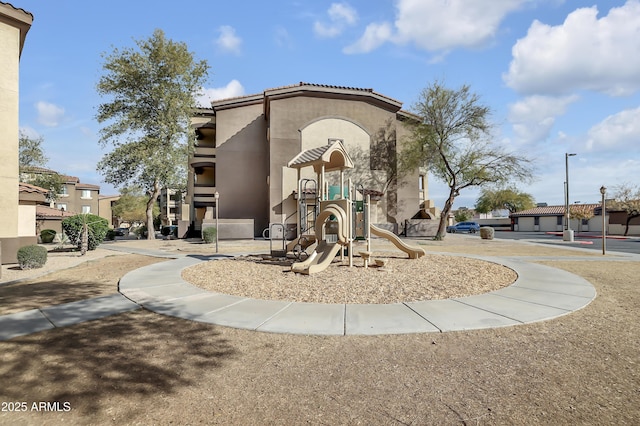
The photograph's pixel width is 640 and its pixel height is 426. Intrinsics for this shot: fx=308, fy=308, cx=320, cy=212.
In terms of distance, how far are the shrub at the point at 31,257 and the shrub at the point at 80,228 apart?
623 cm

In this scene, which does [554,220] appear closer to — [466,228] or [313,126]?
[466,228]

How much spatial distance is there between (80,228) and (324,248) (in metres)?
15.3

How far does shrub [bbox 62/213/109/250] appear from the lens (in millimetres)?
17391

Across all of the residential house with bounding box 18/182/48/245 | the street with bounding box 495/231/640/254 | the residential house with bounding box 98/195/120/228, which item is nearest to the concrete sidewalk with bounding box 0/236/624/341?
the residential house with bounding box 18/182/48/245

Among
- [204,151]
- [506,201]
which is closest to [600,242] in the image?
[204,151]

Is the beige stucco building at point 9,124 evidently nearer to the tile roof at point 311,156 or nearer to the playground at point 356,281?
the playground at point 356,281

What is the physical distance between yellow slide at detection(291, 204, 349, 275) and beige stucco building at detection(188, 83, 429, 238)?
15.7 meters

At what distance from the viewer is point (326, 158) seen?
1098cm

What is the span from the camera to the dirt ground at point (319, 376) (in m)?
2.86

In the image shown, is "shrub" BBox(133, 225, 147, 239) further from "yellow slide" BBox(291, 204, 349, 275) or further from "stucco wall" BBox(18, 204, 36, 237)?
"yellow slide" BBox(291, 204, 349, 275)

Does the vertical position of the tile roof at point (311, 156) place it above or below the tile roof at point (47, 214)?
above

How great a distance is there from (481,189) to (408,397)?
2711 centimetres

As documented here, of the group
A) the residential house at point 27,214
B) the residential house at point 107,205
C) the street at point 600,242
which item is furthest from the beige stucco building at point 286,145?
the residential house at point 107,205

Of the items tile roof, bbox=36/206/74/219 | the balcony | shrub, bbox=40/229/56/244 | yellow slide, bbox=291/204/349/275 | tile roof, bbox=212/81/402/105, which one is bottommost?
shrub, bbox=40/229/56/244
